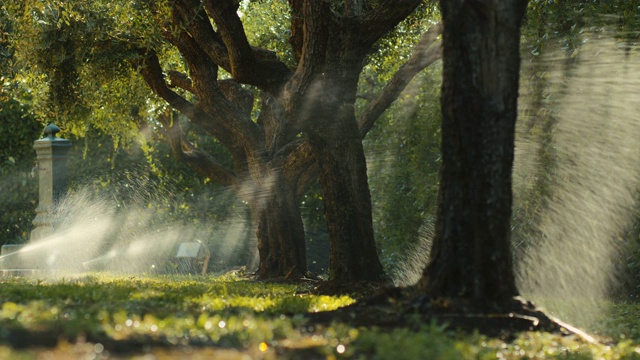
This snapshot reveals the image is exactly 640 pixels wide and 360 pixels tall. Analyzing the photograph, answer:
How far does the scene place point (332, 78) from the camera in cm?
1470

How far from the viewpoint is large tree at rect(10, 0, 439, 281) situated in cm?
1476

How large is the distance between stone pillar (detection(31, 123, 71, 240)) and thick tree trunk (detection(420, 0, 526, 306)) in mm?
13071

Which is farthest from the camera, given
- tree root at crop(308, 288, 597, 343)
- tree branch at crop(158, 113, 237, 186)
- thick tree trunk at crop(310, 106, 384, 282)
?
tree branch at crop(158, 113, 237, 186)

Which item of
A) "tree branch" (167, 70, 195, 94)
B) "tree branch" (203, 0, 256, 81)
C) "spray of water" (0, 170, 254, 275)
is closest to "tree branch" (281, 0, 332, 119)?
"tree branch" (203, 0, 256, 81)

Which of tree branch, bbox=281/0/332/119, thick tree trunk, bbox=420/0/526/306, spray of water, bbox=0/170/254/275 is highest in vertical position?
tree branch, bbox=281/0/332/119

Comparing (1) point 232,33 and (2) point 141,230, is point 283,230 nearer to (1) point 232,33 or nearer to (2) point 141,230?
(1) point 232,33

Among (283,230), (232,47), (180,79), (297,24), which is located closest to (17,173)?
(180,79)

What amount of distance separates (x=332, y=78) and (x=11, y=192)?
17.5 meters

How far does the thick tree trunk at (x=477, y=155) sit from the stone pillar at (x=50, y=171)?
1307 centimetres

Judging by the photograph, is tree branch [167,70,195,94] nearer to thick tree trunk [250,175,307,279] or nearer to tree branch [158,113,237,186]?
tree branch [158,113,237,186]

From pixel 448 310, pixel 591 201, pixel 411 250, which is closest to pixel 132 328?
pixel 448 310

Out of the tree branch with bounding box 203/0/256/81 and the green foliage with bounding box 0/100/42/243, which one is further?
the green foliage with bounding box 0/100/42/243

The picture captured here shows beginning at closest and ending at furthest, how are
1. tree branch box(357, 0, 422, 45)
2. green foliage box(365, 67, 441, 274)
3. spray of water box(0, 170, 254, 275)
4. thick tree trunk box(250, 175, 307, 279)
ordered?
tree branch box(357, 0, 422, 45) < thick tree trunk box(250, 175, 307, 279) < green foliage box(365, 67, 441, 274) < spray of water box(0, 170, 254, 275)

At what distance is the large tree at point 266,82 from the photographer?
14758 millimetres
